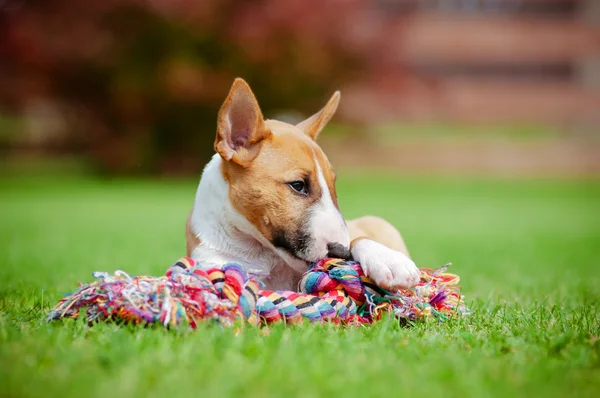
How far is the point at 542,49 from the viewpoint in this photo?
2636 cm

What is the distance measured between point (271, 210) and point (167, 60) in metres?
17.1

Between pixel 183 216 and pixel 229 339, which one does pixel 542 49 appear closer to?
pixel 183 216

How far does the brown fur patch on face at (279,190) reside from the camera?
329 cm

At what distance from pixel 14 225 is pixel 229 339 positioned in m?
7.77

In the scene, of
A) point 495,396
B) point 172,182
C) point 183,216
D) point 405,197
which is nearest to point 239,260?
point 495,396

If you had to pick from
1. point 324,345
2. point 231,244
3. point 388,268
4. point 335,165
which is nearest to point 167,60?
point 335,165

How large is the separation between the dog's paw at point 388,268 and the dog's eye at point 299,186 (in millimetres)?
414

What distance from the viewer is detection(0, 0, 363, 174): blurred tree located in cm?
1941

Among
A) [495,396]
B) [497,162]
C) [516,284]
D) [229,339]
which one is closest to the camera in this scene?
[495,396]

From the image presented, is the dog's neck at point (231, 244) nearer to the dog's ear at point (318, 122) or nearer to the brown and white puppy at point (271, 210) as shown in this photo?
the brown and white puppy at point (271, 210)

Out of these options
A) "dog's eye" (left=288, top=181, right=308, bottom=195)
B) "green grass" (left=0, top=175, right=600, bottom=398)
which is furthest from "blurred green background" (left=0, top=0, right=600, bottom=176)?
"dog's eye" (left=288, top=181, right=308, bottom=195)

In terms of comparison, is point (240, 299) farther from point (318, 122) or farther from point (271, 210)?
point (318, 122)

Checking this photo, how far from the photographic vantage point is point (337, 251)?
3324 mm

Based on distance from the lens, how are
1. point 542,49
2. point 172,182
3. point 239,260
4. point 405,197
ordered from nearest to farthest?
point 239,260 → point 405,197 → point 172,182 → point 542,49
